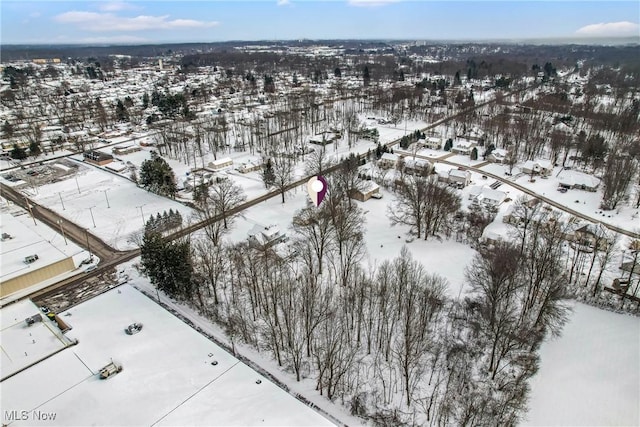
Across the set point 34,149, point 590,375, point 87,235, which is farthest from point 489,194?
point 34,149

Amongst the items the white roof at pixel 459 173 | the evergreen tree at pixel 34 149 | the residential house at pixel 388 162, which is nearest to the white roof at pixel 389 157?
the residential house at pixel 388 162

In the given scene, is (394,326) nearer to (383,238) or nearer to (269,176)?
(383,238)

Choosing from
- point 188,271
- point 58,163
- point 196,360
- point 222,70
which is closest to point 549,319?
point 196,360

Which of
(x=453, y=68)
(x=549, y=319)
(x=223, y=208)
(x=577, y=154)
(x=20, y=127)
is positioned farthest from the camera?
(x=453, y=68)

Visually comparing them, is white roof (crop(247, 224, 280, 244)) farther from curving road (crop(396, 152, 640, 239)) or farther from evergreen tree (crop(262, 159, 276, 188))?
curving road (crop(396, 152, 640, 239))

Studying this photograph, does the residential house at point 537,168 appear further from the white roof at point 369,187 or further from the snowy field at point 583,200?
the white roof at point 369,187

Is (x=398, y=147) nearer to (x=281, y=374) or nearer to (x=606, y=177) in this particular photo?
(x=606, y=177)
